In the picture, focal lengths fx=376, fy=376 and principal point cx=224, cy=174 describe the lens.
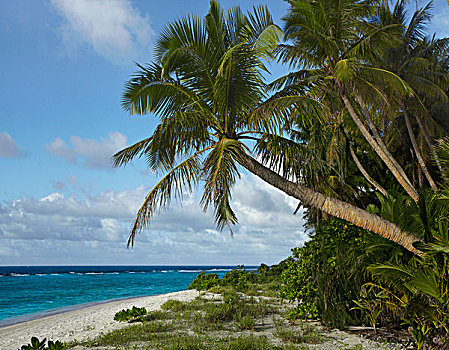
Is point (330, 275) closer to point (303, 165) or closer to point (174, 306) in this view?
point (303, 165)

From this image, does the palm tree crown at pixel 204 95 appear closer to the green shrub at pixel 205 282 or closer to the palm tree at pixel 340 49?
the palm tree at pixel 340 49

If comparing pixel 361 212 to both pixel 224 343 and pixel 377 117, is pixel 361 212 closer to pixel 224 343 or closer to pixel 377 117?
pixel 224 343

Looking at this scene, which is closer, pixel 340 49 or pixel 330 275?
pixel 330 275

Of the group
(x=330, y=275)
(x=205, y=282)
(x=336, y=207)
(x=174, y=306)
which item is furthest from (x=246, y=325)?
(x=205, y=282)

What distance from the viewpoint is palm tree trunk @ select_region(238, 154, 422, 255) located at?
6.57 metres

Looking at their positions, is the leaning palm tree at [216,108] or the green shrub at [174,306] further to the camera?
the green shrub at [174,306]

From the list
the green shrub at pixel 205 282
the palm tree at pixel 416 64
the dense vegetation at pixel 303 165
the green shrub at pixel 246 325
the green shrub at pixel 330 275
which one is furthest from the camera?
the green shrub at pixel 205 282

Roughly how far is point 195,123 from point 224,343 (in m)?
4.21

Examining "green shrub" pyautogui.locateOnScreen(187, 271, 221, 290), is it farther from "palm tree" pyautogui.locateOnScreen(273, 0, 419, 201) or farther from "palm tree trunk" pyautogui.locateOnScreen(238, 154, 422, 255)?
"palm tree trunk" pyautogui.locateOnScreen(238, 154, 422, 255)

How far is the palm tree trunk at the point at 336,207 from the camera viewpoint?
6.57 meters

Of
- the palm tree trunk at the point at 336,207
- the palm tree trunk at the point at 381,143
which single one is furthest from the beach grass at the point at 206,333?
the palm tree trunk at the point at 381,143

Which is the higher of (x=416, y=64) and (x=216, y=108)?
(x=416, y=64)

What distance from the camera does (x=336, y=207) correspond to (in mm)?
6820

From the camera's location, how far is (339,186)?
59.2 feet
